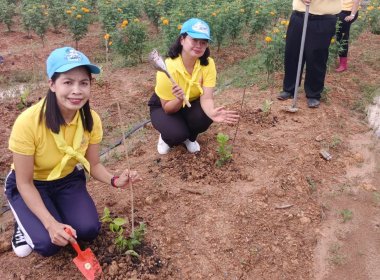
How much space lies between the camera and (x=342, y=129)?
3.72m

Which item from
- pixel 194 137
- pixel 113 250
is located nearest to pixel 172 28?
pixel 194 137

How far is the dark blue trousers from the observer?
1.95 metres

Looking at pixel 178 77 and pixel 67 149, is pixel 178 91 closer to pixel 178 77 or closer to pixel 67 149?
pixel 178 77

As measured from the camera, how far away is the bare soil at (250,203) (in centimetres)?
208

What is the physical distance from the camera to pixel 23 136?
181cm

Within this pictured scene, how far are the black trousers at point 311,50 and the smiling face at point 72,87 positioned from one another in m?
2.91

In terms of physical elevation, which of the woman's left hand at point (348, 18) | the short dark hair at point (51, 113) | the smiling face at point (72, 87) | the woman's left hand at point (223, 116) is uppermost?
the smiling face at point (72, 87)

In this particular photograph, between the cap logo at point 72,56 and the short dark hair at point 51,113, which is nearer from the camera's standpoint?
the cap logo at point 72,56

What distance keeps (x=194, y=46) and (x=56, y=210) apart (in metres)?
1.56

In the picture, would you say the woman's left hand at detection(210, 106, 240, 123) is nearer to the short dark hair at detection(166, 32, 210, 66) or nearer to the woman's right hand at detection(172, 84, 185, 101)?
the woman's right hand at detection(172, 84, 185, 101)

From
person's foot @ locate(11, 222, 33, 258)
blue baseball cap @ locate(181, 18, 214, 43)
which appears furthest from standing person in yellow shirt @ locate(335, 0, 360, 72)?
person's foot @ locate(11, 222, 33, 258)

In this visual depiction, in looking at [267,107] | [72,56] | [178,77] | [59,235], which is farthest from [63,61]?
[267,107]

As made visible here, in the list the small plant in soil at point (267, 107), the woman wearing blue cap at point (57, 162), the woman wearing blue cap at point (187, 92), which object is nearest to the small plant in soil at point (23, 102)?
the woman wearing blue cap at point (187, 92)

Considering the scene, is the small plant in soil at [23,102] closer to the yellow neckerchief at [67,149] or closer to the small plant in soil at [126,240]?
the yellow neckerchief at [67,149]
